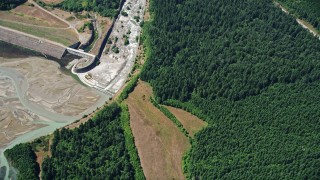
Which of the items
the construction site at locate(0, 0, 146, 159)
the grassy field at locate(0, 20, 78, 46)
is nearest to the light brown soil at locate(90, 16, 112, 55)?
the construction site at locate(0, 0, 146, 159)

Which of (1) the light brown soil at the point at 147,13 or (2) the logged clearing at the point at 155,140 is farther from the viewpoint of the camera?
(1) the light brown soil at the point at 147,13

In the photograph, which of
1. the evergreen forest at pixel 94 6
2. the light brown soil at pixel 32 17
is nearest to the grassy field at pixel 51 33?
the light brown soil at pixel 32 17

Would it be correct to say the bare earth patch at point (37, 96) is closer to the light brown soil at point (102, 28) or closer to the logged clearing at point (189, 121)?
the light brown soil at point (102, 28)

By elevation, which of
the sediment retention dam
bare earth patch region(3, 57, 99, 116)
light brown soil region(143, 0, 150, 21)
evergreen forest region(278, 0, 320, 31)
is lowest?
bare earth patch region(3, 57, 99, 116)

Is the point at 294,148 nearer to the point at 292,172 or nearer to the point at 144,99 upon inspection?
the point at 292,172

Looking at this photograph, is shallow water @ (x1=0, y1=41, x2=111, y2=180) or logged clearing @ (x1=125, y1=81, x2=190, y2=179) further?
shallow water @ (x1=0, y1=41, x2=111, y2=180)

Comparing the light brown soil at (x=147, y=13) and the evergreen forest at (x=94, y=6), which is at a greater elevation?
the light brown soil at (x=147, y=13)

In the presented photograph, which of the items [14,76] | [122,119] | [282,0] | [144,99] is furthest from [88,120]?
[282,0]

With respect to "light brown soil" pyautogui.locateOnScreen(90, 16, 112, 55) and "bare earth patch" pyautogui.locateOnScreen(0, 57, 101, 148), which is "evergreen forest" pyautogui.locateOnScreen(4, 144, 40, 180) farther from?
"light brown soil" pyautogui.locateOnScreen(90, 16, 112, 55)
